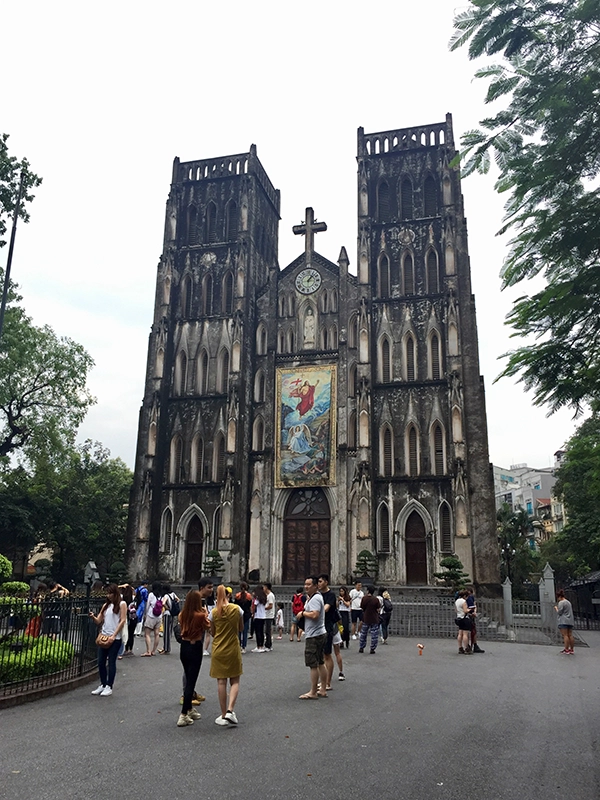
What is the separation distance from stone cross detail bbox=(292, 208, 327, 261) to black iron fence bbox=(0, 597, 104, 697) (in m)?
26.6

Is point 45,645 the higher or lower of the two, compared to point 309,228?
lower

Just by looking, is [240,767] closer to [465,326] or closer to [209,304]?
[465,326]

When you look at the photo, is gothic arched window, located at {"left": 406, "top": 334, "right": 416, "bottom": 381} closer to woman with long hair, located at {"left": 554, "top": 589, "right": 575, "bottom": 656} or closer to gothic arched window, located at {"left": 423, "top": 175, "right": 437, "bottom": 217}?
gothic arched window, located at {"left": 423, "top": 175, "right": 437, "bottom": 217}

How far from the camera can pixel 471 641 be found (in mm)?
16719

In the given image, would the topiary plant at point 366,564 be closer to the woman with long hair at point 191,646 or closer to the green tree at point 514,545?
the woman with long hair at point 191,646

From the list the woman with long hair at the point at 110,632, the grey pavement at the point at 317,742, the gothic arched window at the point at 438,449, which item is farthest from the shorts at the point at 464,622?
the gothic arched window at the point at 438,449

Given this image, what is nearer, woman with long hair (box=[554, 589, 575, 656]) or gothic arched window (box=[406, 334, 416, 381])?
woman with long hair (box=[554, 589, 575, 656])

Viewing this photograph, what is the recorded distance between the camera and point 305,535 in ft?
104

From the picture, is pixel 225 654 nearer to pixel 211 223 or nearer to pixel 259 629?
pixel 259 629

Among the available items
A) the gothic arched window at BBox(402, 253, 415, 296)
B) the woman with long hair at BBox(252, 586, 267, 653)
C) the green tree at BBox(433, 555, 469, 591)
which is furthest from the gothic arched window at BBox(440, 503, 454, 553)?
the woman with long hair at BBox(252, 586, 267, 653)

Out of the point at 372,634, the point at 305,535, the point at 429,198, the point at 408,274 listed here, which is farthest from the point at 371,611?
the point at 429,198

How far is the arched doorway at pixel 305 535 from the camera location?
31.4 m

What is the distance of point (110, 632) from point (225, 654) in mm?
2813

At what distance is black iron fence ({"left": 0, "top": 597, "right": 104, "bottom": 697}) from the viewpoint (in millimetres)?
9938
